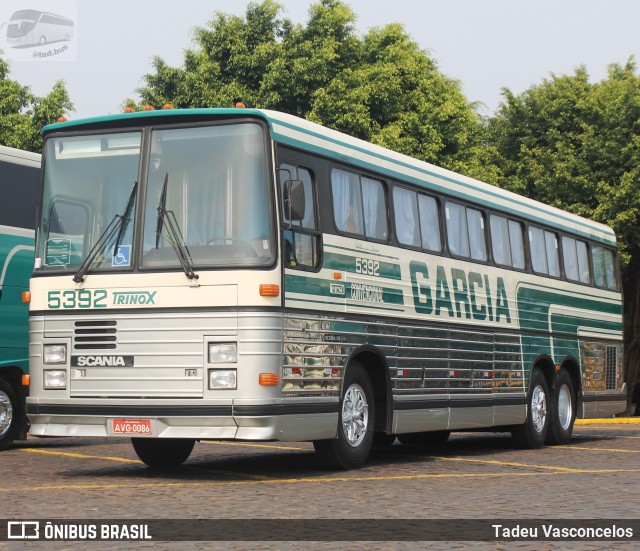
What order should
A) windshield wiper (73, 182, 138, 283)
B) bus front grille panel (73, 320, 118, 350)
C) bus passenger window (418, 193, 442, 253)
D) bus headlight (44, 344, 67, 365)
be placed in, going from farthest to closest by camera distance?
bus passenger window (418, 193, 442, 253), bus headlight (44, 344, 67, 365), windshield wiper (73, 182, 138, 283), bus front grille panel (73, 320, 118, 350)

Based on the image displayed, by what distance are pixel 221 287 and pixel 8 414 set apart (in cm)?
620

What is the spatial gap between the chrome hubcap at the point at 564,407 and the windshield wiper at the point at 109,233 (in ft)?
31.2

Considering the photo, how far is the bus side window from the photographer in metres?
12.7

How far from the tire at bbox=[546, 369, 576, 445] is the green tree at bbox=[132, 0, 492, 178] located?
19.1m

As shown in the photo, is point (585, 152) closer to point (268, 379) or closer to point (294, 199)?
point (294, 199)

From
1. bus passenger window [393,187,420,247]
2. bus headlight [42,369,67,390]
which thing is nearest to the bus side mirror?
bus headlight [42,369,67,390]

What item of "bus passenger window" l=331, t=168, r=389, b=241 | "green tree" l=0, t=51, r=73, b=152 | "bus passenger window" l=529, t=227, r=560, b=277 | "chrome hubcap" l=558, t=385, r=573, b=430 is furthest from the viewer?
"green tree" l=0, t=51, r=73, b=152

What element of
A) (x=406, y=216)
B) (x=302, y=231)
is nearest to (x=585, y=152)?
(x=406, y=216)

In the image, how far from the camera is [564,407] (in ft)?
67.5

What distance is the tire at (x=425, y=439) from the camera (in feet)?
63.8

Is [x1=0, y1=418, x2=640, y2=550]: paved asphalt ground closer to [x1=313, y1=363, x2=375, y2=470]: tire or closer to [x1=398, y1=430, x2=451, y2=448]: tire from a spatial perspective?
[x1=313, y1=363, x2=375, y2=470]: tire

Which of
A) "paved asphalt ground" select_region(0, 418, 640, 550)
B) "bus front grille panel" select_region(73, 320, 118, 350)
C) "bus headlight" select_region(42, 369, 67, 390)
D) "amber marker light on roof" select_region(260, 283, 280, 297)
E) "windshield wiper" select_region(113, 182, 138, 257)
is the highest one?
"windshield wiper" select_region(113, 182, 138, 257)

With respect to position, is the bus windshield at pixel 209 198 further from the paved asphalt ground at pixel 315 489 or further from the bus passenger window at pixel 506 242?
the bus passenger window at pixel 506 242

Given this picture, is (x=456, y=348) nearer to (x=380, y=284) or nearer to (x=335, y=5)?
(x=380, y=284)
